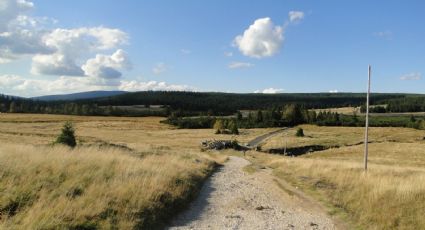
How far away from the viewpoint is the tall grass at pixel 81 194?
943cm

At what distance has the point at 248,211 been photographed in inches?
548

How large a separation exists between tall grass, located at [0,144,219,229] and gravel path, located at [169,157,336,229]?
2.42 ft

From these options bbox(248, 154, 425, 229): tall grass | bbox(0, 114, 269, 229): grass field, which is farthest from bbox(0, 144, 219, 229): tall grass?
bbox(248, 154, 425, 229): tall grass

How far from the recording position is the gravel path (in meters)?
12.0

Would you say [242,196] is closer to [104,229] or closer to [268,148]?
[104,229]

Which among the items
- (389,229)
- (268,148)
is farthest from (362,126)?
(389,229)

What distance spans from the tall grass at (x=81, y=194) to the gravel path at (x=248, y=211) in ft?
2.42

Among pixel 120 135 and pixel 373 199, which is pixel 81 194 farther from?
pixel 120 135

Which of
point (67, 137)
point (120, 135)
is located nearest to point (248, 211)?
point (67, 137)

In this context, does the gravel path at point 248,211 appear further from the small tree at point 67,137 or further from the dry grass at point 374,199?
the small tree at point 67,137

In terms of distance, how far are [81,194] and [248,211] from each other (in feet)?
17.7

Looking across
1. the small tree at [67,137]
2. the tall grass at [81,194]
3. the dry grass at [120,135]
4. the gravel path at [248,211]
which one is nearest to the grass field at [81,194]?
the tall grass at [81,194]

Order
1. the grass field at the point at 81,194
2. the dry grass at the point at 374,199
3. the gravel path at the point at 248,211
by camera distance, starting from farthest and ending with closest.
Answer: the dry grass at the point at 374,199
the gravel path at the point at 248,211
the grass field at the point at 81,194

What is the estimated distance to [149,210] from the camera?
11469 millimetres
